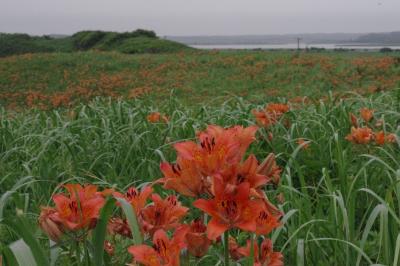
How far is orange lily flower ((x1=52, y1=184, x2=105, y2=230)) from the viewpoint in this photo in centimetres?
113

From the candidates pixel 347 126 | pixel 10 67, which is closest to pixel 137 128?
pixel 347 126

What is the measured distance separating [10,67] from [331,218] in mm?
15267

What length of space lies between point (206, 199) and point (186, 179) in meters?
0.06

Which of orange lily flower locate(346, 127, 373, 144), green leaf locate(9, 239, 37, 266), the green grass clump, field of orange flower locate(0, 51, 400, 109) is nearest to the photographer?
green leaf locate(9, 239, 37, 266)

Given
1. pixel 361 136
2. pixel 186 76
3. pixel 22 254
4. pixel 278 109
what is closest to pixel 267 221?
pixel 22 254

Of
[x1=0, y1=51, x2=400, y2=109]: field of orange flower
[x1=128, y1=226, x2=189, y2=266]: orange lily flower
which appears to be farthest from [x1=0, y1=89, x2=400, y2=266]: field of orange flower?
[x1=0, y1=51, x2=400, y2=109]: field of orange flower

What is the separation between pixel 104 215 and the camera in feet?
3.78

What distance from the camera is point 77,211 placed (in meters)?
1.15

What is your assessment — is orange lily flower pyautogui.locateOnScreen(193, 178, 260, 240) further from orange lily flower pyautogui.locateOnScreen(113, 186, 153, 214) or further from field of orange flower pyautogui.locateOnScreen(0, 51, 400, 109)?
field of orange flower pyautogui.locateOnScreen(0, 51, 400, 109)

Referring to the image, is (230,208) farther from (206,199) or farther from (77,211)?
(77,211)

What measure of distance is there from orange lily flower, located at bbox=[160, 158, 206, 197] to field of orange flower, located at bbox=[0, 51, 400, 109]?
800 centimetres

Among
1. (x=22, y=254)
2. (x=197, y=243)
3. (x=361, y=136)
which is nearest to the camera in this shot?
(x=22, y=254)

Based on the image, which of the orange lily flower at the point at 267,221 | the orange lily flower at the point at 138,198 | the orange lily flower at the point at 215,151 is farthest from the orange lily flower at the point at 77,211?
the orange lily flower at the point at 267,221

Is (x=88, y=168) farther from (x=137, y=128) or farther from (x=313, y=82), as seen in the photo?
(x=313, y=82)
